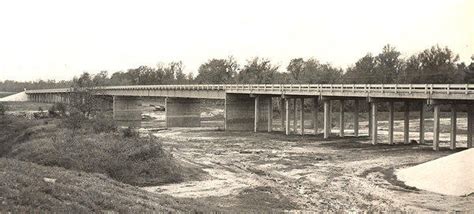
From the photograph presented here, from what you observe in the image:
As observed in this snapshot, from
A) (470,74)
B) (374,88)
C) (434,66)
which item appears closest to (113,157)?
(374,88)

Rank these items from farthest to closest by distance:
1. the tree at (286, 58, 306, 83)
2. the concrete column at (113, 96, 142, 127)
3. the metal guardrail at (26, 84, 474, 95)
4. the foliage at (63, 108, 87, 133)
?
the tree at (286, 58, 306, 83) → the concrete column at (113, 96, 142, 127) → the foliage at (63, 108, 87, 133) → the metal guardrail at (26, 84, 474, 95)

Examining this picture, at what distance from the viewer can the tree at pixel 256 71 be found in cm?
12012

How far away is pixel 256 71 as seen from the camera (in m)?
127

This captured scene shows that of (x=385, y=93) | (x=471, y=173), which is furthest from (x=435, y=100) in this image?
(x=471, y=173)

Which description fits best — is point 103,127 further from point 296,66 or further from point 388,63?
point 296,66

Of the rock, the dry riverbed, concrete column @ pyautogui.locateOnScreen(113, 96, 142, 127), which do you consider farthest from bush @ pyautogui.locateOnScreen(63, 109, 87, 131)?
concrete column @ pyautogui.locateOnScreen(113, 96, 142, 127)

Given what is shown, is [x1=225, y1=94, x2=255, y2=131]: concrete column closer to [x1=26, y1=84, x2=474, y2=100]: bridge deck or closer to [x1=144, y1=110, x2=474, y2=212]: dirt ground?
[x1=26, y1=84, x2=474, y2=100]: bridge deck

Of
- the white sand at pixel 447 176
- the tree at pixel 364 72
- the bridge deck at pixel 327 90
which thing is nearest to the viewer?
the white sand at pixel 447 176

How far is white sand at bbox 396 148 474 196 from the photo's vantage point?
24141 millimetres

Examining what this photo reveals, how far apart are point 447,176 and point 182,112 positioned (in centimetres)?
5614

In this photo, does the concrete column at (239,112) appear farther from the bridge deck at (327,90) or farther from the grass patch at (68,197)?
the grass patch at (68,197)

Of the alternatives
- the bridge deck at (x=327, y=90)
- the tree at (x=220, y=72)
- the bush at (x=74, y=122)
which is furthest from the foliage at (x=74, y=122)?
the tree at (x=220, y=72)

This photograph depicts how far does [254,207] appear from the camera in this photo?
22.0 metres

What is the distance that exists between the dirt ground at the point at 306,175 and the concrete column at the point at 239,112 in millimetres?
10942
